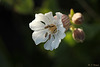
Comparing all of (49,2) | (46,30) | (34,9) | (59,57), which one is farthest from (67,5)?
(46,30)

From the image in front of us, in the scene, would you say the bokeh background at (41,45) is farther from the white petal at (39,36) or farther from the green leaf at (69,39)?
the white petal at (39,36)

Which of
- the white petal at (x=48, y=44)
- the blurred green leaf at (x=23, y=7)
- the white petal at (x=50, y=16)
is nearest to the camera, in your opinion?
the white petal at (x=50, y=16)

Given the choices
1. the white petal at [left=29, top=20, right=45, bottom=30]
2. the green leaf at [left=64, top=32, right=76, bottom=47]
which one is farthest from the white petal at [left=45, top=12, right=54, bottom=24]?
the green leaf at [left=64, top=32, right=76, bottom=47]

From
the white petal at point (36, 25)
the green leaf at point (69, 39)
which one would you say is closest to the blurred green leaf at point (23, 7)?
the green leaf at point (69, 39)

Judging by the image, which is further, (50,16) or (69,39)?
(69,39)

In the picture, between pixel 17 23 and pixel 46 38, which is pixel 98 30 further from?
pixel 17 23

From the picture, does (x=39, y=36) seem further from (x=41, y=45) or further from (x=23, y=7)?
(x=23, y=7)

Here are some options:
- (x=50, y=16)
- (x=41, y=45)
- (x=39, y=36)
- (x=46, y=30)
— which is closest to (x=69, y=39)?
(x=41, y=45)

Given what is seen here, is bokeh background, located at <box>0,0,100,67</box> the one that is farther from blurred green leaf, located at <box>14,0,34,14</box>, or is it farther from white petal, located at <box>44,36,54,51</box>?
white petal, located at <box>44,36,54,51</box>
